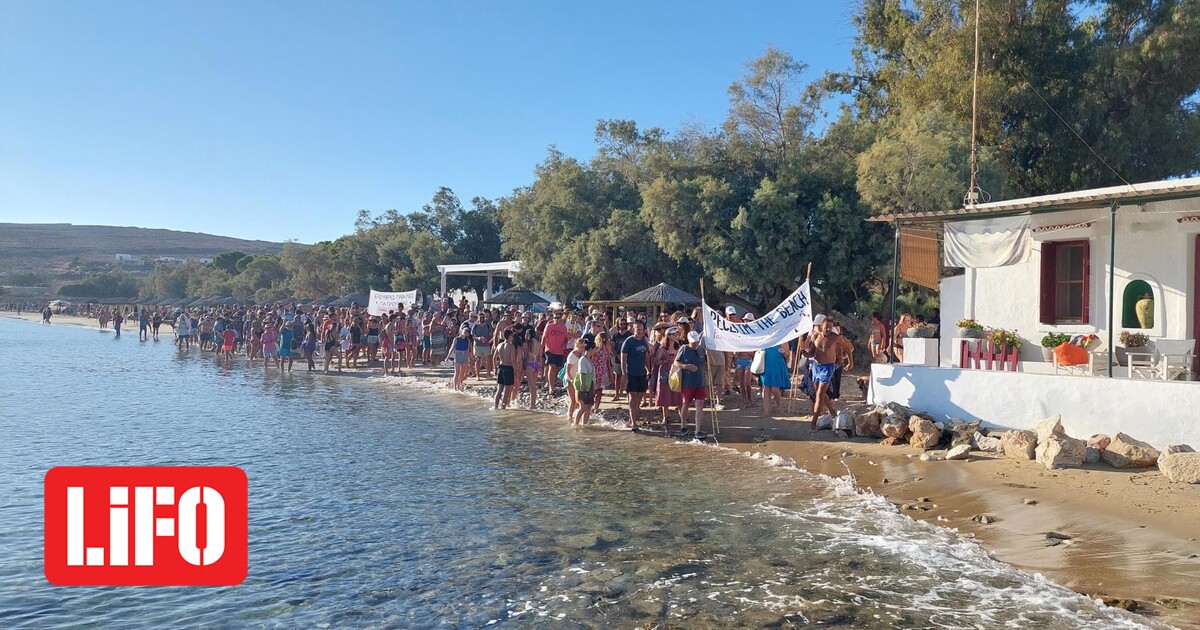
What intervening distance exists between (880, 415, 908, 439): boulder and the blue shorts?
129 cm

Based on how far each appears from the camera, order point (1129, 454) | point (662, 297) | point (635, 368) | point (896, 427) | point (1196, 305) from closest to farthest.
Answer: point (1129, 454) < point (1196, 305) < point (896, 427) < point (635, 368) < point (662, 297)

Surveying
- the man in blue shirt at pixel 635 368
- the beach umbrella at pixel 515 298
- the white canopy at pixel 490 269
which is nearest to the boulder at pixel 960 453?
the man in blue shirt at pixel 635 368

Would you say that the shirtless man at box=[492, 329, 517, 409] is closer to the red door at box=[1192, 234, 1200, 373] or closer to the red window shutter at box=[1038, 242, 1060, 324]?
the red window shutter at box=[1038, 242, 1060, 324]

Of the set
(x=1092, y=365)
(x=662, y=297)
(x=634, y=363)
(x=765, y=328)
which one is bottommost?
(x=634, y=363)

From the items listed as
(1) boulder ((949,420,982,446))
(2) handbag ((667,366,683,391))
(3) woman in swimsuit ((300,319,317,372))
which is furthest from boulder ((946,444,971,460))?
(3) woman in swimsuit ((300,319,317,372))

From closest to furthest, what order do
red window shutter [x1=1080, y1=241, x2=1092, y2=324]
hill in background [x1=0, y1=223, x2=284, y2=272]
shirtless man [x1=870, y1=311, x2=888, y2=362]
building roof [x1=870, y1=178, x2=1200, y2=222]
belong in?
1. building roof [x1=870, y1=178, x2=1200, y2=222]
2. red window shutter [x1=1080, y1=241, x2=1092, y2=324]
3. shirtless man [x1=870, y1=311, x2=888, y2=362]
4. hill in background [x1=0, y1=223, x2=284, y2=272]

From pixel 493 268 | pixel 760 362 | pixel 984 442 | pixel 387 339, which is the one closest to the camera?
pixel 984 442

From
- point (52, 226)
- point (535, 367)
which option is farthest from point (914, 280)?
point (52, 226)

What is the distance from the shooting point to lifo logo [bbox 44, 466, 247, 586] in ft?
20.0

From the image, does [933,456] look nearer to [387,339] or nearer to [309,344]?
[387,339]

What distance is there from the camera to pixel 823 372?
1255 centimetres

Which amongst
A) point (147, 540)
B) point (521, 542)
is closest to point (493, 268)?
point (521, 542)

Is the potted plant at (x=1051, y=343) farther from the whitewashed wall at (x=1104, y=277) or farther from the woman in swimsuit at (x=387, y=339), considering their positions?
the woman in swimsuit at (x=387, y=339)

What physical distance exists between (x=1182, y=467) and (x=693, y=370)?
20.6 ft
